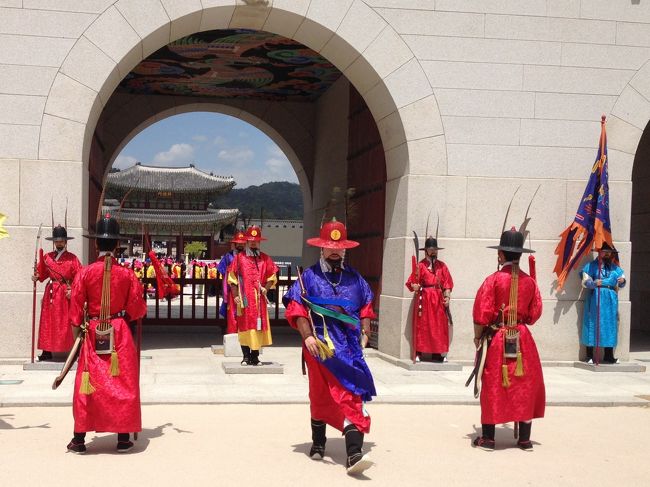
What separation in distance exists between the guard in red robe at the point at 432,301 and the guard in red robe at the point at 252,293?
5.59 ft

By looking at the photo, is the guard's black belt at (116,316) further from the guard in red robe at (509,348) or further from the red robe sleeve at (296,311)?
the guard in red robe at (509,348)

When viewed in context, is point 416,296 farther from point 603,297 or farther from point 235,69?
point 235,69

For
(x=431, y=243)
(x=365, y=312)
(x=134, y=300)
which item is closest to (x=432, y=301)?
(x=431, y=243)

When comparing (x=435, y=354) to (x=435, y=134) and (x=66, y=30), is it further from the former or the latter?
(x=66, y=30)

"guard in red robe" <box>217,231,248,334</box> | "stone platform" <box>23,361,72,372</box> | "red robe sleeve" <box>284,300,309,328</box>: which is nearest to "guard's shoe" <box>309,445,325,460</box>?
"red robe sleeve" <box>284,300,309,328</box>

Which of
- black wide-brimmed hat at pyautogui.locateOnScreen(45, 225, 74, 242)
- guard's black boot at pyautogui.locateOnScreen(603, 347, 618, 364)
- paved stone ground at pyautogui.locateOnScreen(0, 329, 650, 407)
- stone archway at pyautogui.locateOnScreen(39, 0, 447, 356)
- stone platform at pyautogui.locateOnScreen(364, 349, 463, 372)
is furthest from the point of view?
guard's black boot at pyautogui.locateOnScreen(603, 347, 618, 364)

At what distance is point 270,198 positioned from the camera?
119 meters

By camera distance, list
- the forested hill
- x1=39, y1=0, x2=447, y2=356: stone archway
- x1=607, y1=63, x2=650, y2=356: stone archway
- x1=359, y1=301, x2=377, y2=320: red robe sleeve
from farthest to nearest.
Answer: the forested hill
x1=607, y1=63, x2=650, y2=356: stone archway
x1=39, y1=0, x2=447, y2=356: stone archway
x1=359, y1=301, x2=377, y2=320: red robe sleeve

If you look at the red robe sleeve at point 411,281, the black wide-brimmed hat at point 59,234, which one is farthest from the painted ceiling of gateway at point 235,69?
the red robe sleeve at point 411,281

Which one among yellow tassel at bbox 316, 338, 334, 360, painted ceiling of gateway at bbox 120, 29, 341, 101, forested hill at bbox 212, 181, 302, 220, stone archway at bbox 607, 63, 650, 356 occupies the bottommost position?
yellow tassel at bbox 316, 338, 334, 360

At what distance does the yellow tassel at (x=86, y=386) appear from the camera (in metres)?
5.21

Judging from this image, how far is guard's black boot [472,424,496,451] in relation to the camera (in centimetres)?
561

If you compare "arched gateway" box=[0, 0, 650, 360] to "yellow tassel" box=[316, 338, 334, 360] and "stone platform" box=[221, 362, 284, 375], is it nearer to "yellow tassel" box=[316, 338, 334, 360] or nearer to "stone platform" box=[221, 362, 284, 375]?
"stone platform" box=[221, 362, 284, 375]

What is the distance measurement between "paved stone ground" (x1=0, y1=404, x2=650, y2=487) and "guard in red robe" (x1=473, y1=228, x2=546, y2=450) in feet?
0.88
